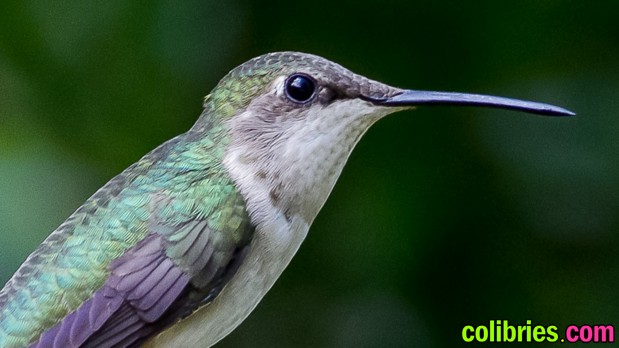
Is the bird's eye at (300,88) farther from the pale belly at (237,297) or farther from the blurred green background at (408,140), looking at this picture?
the blurred green background at (408,140)


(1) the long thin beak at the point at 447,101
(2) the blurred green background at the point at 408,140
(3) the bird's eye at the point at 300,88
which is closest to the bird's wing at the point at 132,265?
(3) the bird's eye at the point at 300,88

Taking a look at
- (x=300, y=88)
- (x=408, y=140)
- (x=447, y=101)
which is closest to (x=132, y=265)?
(x=300, y=88)

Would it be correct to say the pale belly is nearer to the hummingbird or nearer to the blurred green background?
the hummingbird

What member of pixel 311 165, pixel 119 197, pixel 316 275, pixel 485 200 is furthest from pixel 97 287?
pixel 485 200

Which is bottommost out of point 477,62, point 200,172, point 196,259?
point 196,259

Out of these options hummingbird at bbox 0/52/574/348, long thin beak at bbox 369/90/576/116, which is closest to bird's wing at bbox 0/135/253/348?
hummingbird at bbox 0/52/574/348

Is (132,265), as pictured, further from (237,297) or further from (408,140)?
(408,140)

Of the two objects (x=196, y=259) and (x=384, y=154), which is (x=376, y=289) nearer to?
(x=384, y=154)

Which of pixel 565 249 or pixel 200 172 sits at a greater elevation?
pixel 200 172
